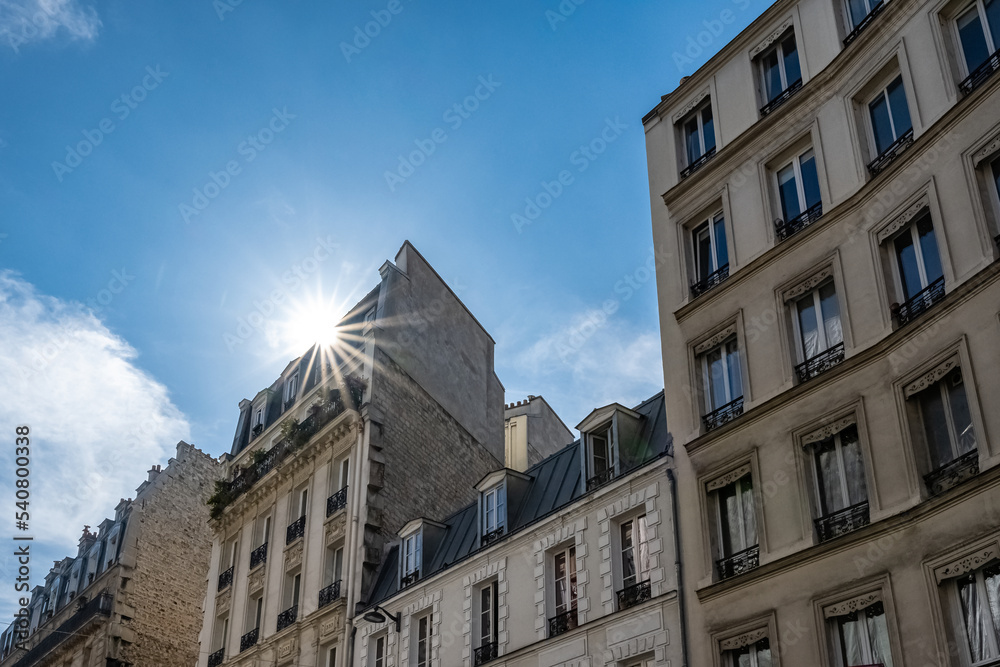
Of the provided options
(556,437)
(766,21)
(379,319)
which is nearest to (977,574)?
(766,21)

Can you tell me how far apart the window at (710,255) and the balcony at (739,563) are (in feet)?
15.2

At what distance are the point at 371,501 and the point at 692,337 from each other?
10554 millimetres

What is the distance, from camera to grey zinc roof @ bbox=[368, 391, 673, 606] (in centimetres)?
1798

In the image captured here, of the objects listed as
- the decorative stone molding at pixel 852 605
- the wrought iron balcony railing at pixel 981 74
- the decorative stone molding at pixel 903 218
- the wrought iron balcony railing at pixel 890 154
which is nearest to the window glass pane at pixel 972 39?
the wrought iron balcony railing at pixel 981 74

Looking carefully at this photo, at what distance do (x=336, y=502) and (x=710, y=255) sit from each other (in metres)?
12.1

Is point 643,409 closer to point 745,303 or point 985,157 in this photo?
point 745,303

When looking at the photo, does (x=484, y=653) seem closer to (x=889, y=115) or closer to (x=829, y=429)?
(x=829, y=429)

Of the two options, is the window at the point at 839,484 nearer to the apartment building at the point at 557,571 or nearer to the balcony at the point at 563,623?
the apartment building at the point at 557,571

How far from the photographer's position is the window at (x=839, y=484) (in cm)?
1312

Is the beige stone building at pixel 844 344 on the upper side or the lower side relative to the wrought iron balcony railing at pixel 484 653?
upper

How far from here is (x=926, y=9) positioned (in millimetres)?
14281

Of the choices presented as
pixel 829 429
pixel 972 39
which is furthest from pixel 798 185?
pixel 829 429

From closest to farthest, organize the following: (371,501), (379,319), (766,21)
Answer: (766,21)
(371,501)
(379,319)

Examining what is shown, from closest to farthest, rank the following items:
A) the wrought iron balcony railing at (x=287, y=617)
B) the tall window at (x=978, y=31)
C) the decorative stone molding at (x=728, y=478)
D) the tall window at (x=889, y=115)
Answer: the tall window at (x=978, y=31)
the tall window at (x=889, y=115)
the decorative stone molding at (x=728, y=478)
the wrought iron balcony railing at (x=287, y=617)
